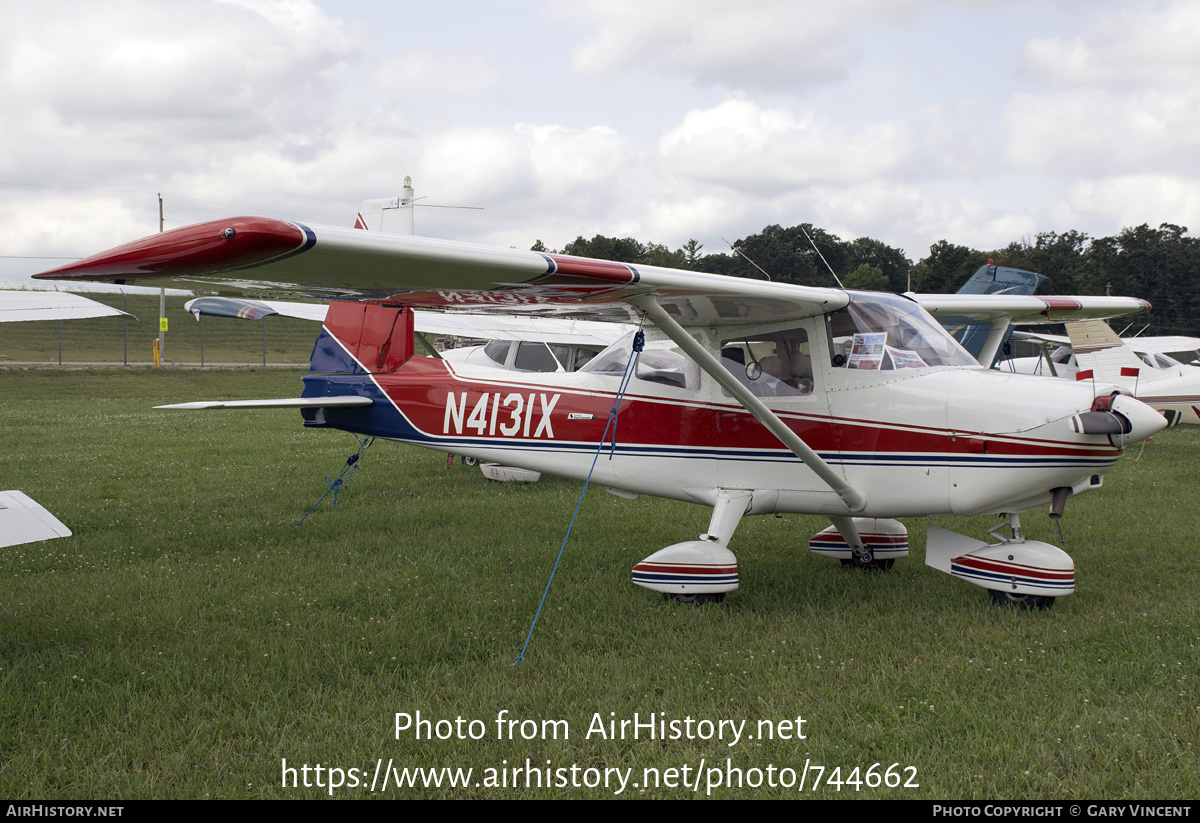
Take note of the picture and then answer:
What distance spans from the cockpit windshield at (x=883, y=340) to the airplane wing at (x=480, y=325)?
5.61 meters

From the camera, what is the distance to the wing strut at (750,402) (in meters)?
4.81

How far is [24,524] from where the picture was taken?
4.27 metres

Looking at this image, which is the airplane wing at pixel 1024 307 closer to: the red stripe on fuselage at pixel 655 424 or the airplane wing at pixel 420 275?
the red stripe on fuselage at pixel 655 424

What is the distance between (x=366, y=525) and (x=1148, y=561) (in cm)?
730

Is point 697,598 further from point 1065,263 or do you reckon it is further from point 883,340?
point 1065,263

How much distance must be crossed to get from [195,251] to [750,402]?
3.45 m

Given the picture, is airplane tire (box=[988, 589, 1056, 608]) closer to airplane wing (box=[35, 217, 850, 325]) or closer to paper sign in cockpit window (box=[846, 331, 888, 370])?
paper sign in cockpit window (box=[846, 331, 888, 370])

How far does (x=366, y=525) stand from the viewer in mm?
8188

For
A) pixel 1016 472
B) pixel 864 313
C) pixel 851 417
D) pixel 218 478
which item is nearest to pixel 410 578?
pixel 851 417

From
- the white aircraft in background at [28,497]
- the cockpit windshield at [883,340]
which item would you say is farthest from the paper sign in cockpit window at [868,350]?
the white aircraft in background at [28,497]

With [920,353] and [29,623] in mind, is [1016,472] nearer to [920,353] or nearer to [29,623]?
[920,353]

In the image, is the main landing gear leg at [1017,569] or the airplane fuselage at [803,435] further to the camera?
the main landing gear leg at [1017,569]
